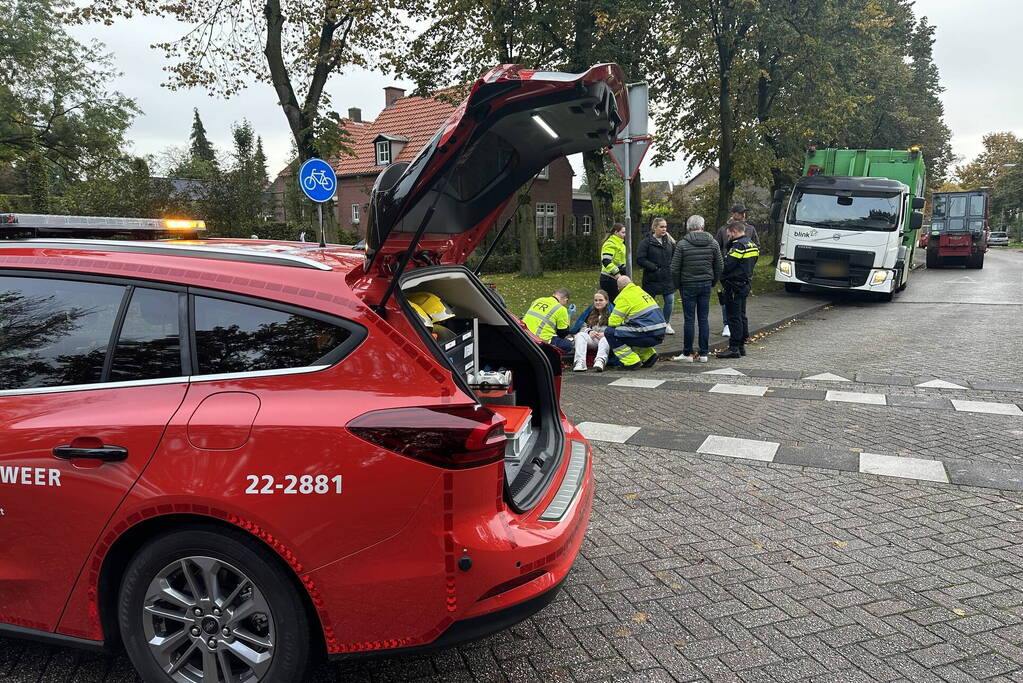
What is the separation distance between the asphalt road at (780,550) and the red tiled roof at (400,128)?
100ft

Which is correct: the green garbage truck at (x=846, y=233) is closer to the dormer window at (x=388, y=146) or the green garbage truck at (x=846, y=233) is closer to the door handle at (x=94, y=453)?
the door handle at (x=94, y=453)

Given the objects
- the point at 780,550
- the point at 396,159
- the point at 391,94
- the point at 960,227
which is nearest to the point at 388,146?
the point at 396,159

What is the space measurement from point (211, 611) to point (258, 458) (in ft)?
1.94

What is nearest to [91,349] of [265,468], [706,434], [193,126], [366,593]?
[265,468]

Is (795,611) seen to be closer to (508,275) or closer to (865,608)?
(865,608)

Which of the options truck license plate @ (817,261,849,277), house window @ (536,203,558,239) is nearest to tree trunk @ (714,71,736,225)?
truck license plate @ (817,261,849,277)

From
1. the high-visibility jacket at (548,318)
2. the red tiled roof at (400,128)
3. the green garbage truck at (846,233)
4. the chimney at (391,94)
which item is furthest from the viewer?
the chimney at (391,94)

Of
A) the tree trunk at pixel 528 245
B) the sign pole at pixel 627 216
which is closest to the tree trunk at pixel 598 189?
the tree trunk at pixel 528 245

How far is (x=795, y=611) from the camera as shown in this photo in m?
3.26

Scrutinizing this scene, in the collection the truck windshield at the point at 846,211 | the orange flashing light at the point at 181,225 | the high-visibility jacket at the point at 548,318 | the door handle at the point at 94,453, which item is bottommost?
the high-visibility jacket at the point at 548,318

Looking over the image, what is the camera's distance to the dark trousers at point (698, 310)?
9.65 meters

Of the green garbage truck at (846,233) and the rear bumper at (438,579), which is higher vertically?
the green garbage truck at (846,233)

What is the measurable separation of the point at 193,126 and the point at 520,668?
106 meters

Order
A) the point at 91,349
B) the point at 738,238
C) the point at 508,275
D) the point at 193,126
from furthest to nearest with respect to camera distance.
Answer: the point at 193,126, the point at 508,275, the point at 738,238, the point at 91,349
